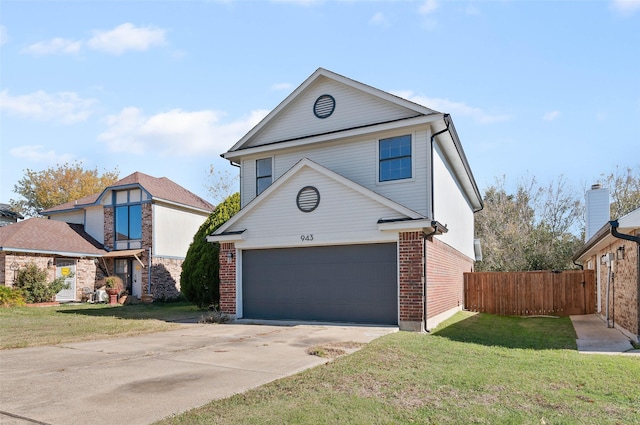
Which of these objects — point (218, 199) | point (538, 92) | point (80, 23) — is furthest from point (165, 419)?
point (218, 199)

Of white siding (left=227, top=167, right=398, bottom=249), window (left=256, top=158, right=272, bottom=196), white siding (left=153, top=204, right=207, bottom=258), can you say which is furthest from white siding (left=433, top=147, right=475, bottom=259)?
white siding (left=153, top=204, right=207, bottom=258)

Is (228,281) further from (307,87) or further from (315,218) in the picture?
(307,87)

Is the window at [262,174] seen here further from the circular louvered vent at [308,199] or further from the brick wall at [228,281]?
the circular louvered vent at [308,199]

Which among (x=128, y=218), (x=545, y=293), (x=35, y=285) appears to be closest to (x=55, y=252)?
(x=35, y=285)

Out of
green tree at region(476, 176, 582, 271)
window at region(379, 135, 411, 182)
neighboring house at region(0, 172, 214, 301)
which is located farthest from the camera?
green tree at region(476, 176, 582, 271)

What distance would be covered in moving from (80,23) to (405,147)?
929cm

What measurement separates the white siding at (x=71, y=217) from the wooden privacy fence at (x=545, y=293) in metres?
23.3

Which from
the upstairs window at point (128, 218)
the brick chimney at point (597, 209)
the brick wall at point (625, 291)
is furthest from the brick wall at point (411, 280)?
the upstairs window at point (128, 218)

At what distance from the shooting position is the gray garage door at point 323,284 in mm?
12477

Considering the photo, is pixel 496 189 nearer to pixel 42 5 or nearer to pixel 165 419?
pixel 42 5

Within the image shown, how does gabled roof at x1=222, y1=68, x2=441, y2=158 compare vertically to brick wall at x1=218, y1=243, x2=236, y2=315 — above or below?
above

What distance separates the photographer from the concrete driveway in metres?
5.20

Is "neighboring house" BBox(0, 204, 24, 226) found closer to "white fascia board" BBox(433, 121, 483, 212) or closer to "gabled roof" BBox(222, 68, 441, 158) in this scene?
"gabled roof" BBox(222, 68, 441, 158)

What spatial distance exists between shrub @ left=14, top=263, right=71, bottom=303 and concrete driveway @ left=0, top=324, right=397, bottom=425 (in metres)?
12.9
